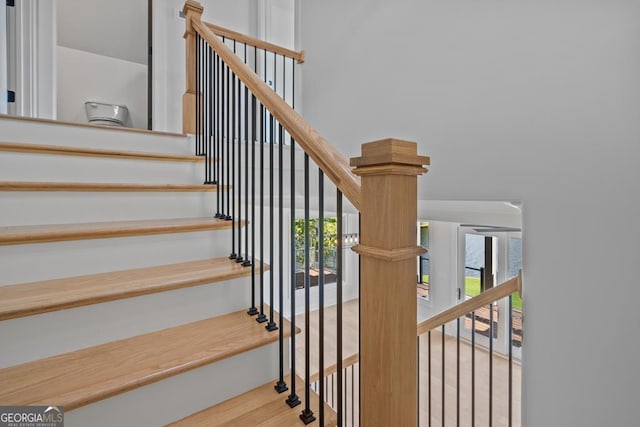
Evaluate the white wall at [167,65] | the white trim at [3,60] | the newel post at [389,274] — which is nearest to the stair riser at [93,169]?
the newel post at [389,274]

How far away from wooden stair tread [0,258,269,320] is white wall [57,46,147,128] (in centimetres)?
311

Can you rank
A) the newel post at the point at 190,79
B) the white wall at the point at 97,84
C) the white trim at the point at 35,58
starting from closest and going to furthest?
the newel post at the point at 190,79 → the white trim at the point at 35,58 → the white wall at the point at 97,84

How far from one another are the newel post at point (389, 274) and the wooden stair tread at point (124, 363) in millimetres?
485

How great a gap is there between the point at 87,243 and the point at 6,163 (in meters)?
0.60

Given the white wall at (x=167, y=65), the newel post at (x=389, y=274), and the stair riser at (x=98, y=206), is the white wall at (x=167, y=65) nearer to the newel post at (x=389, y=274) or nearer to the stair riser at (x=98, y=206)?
the stair riser at (x=98, y=206)

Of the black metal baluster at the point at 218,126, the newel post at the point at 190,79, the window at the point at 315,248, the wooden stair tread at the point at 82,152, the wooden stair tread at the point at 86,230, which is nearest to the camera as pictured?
the wooden stair tread at the point at 86,230

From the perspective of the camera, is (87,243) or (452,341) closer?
(87,243)

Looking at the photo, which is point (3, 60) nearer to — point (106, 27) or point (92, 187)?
point (106, 27)

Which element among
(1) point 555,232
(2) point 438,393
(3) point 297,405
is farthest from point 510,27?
(2) point 438,393

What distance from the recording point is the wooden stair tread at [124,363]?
31.0 inches

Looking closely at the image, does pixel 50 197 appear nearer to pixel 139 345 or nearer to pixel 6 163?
pixel 6 163

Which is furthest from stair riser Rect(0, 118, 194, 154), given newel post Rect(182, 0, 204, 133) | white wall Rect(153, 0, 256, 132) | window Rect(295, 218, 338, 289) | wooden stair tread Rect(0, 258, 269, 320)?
window Rect(295, 218, 338, 289)

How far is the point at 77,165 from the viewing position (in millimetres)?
1508

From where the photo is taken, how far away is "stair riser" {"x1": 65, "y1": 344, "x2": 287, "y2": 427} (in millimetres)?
827
